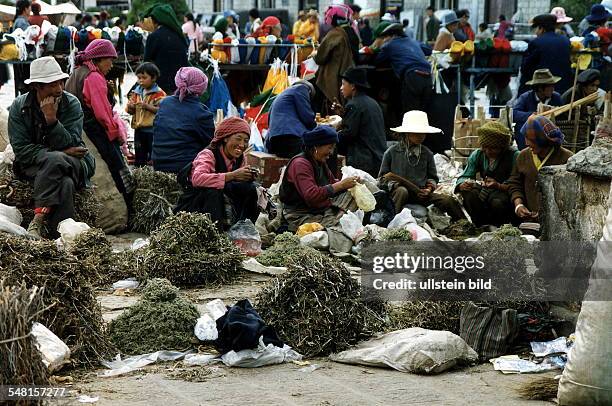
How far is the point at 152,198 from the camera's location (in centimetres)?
1026

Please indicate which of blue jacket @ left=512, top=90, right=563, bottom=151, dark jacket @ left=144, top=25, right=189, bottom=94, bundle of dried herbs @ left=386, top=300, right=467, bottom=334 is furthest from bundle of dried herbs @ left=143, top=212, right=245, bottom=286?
dark jacket @ left=144, top=25, right=189, bottom=94

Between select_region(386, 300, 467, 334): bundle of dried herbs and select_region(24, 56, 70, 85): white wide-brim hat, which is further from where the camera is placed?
select_region(24, 56, 70, 85): white wide-brim hat

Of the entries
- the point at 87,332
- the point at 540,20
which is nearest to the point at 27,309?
the point at 87,332

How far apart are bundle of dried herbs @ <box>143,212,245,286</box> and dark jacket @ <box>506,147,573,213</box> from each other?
9.34 ft

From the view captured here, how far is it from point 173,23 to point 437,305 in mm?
8997

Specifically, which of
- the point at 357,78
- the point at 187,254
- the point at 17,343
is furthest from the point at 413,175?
the point at 17,343

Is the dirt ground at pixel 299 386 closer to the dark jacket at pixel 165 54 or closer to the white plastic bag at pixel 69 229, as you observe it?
the white plastic bag at pixel 69 229

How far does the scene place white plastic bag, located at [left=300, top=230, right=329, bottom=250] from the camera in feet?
30.5

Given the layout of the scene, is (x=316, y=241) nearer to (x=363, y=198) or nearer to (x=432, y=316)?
(x=363, y=198)

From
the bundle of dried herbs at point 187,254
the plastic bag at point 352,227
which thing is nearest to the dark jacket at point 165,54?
the plastic bag at point 352,227

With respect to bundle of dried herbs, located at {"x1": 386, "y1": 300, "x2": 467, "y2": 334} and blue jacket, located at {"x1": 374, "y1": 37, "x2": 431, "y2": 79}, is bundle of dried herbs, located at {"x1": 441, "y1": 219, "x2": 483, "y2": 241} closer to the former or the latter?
bundle of dried herbs, located at {"x1": 386, "y1": 300, "x2": 467, "y2": 334}

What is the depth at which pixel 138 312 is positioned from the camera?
6.53 m

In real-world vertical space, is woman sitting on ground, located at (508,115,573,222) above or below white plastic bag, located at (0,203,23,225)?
above

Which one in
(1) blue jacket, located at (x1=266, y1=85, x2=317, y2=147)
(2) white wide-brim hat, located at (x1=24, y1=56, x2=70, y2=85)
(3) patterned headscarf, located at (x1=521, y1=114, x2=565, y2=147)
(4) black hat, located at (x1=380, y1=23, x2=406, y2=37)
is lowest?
(1) blue jacket, located at (x1=266, y1=85, x2=317, y2=147)
